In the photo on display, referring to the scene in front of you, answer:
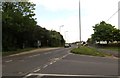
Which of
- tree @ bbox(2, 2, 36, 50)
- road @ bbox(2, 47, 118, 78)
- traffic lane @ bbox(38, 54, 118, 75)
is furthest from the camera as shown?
tree @ bbox(2, 2, 36, 50)

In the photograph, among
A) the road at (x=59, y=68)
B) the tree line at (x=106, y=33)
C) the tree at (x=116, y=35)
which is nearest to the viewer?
the road at (x=59, y=68)

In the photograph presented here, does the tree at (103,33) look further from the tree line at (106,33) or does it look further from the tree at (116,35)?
the tree at (116,35)

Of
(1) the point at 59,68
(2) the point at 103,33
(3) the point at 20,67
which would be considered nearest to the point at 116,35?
(2) the point at 103,33

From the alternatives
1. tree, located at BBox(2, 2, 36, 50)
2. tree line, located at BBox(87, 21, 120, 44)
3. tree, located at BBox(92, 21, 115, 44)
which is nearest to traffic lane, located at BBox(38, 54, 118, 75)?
tree, located at BBox(2, 2, 36, 50)

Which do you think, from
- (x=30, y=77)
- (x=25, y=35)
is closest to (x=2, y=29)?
(x=25, y=35)

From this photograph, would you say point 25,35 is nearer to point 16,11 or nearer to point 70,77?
point 16,11

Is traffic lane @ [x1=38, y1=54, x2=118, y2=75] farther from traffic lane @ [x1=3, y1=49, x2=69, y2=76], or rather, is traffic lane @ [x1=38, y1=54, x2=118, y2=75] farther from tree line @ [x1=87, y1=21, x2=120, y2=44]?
tree line @ [x1=87, y1=21, x2=120, y2=44]

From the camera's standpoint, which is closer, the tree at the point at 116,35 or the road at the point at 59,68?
the road at the point at 59,68

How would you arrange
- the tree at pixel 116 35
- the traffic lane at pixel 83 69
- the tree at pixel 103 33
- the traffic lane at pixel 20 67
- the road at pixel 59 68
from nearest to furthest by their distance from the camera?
1. the road at pixel 59 68
2. the traffic lane at pixel 20 67
3. the traffic lane at pixel 83 69
4. the tree at pixel 116 35
5. the tree at pixel 103 33

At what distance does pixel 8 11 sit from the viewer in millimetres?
49406

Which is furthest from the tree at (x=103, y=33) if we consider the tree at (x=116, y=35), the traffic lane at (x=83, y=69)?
the traffic lane at (x=83, y=69)

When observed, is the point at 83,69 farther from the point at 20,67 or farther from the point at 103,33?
the point at 103,33

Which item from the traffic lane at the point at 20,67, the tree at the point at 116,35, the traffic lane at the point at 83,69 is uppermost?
the tree at the point at 116,35

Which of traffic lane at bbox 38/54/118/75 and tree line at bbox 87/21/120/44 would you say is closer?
traffic lane at bbox 38/54/118/75
